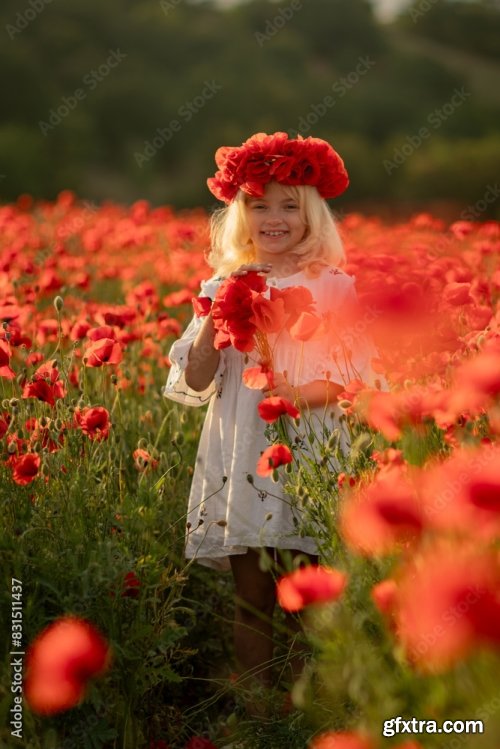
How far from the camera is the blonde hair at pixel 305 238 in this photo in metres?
2.70

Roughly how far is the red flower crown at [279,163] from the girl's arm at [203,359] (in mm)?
420

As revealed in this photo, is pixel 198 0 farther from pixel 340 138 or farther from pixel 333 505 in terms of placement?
pixel 333 505

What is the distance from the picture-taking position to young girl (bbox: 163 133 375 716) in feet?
8.29

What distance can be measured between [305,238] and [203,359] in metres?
0.47

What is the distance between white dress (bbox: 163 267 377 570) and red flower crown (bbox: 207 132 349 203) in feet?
0.84

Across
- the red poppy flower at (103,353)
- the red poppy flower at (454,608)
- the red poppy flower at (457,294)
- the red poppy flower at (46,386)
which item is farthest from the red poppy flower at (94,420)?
the red poppy flower at (454,608)

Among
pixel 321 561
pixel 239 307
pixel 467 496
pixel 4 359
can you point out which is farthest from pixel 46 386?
pixel 467 496

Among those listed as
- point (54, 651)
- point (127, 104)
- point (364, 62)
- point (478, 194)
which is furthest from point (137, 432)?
point (364, 62)

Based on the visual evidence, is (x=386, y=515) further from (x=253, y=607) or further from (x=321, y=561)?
(x=253, y=607)

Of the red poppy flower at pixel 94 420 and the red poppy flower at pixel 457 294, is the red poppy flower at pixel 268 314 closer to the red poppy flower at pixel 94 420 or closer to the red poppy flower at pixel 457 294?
the red poppy flower at pixel 94 420

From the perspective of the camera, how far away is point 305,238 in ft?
8.98

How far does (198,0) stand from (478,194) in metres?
18.9

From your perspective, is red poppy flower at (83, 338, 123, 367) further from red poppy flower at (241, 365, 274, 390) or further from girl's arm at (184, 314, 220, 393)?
red poppy flower at (241, 365, 274, 390)

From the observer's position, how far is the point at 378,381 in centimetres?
250
